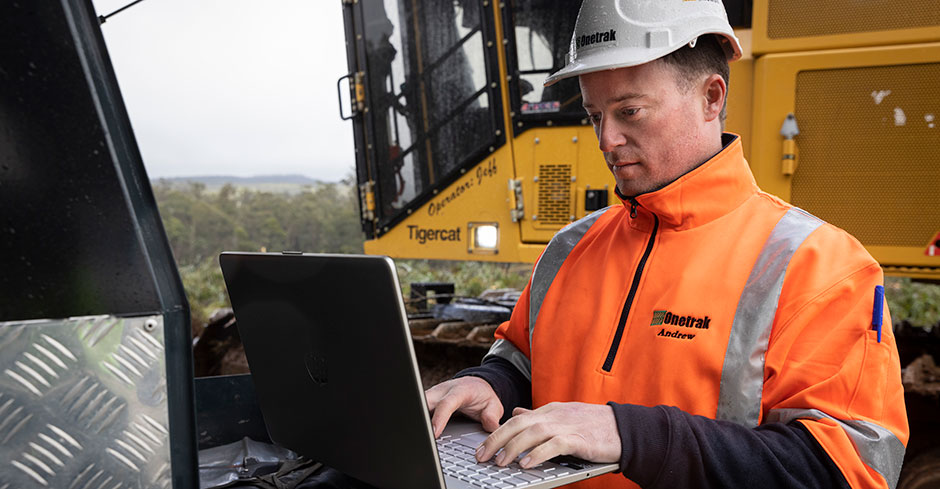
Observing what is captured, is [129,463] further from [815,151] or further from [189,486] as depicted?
[815,151]

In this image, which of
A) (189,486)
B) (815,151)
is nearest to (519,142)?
(815,151)

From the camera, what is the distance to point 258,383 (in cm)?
150

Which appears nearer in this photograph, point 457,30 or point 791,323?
point 791,323

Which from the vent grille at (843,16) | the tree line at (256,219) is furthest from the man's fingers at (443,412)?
the tree line at (256,219)

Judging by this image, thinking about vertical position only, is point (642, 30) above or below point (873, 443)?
above

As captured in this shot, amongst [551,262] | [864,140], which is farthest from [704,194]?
[864,140]

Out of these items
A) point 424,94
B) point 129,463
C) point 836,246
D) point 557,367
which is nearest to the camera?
point 129,463

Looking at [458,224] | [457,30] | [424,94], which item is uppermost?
[457,30]

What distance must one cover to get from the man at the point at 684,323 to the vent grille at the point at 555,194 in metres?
2.35

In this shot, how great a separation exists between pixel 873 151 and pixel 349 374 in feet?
10.2

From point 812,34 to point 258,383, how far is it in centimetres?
310

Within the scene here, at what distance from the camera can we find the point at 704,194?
5.13 ft

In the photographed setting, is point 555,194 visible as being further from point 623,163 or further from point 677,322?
point 677,322

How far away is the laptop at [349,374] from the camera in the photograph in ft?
3.53
